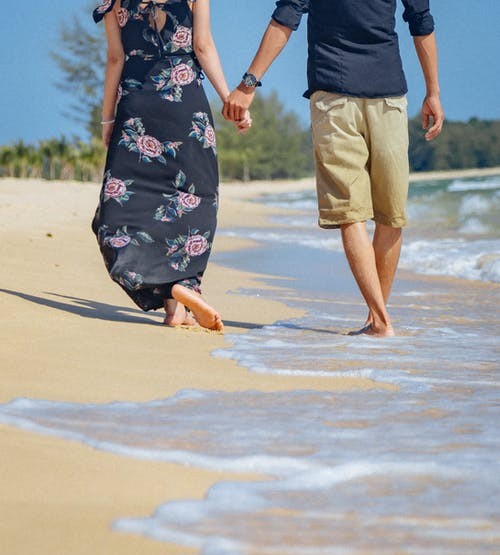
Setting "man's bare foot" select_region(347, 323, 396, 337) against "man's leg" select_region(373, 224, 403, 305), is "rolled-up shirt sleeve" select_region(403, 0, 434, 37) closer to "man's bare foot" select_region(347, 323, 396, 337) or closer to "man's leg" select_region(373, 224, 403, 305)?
"man's leg" select_region(373, 224, 403, 305)

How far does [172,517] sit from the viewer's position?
1.67 metres

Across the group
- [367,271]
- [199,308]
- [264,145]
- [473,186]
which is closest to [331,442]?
[199,308]

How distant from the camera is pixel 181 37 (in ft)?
13.1

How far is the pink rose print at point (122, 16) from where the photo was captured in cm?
402

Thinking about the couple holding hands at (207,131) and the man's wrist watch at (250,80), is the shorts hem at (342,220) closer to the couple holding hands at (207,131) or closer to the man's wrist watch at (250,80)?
the couple holding hands at (207,131)

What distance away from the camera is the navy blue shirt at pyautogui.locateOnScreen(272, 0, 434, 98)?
3842 mm

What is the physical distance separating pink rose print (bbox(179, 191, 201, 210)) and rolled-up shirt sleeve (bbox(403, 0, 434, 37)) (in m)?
1.17

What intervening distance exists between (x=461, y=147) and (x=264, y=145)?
63.7ft

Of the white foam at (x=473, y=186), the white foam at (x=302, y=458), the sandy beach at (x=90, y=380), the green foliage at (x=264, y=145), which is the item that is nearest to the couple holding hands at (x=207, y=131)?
the sandy beach at (x=90, y=380)

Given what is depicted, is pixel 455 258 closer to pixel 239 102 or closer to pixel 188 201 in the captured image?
pixel 188 201

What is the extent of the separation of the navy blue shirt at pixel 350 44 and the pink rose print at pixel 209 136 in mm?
478

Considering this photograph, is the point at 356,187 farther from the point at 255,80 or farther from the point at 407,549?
the point at 407,549

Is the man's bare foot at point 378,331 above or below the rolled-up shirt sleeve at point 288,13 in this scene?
below

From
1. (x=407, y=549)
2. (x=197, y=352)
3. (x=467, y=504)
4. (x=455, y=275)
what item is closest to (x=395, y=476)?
(x=467, y=504)
